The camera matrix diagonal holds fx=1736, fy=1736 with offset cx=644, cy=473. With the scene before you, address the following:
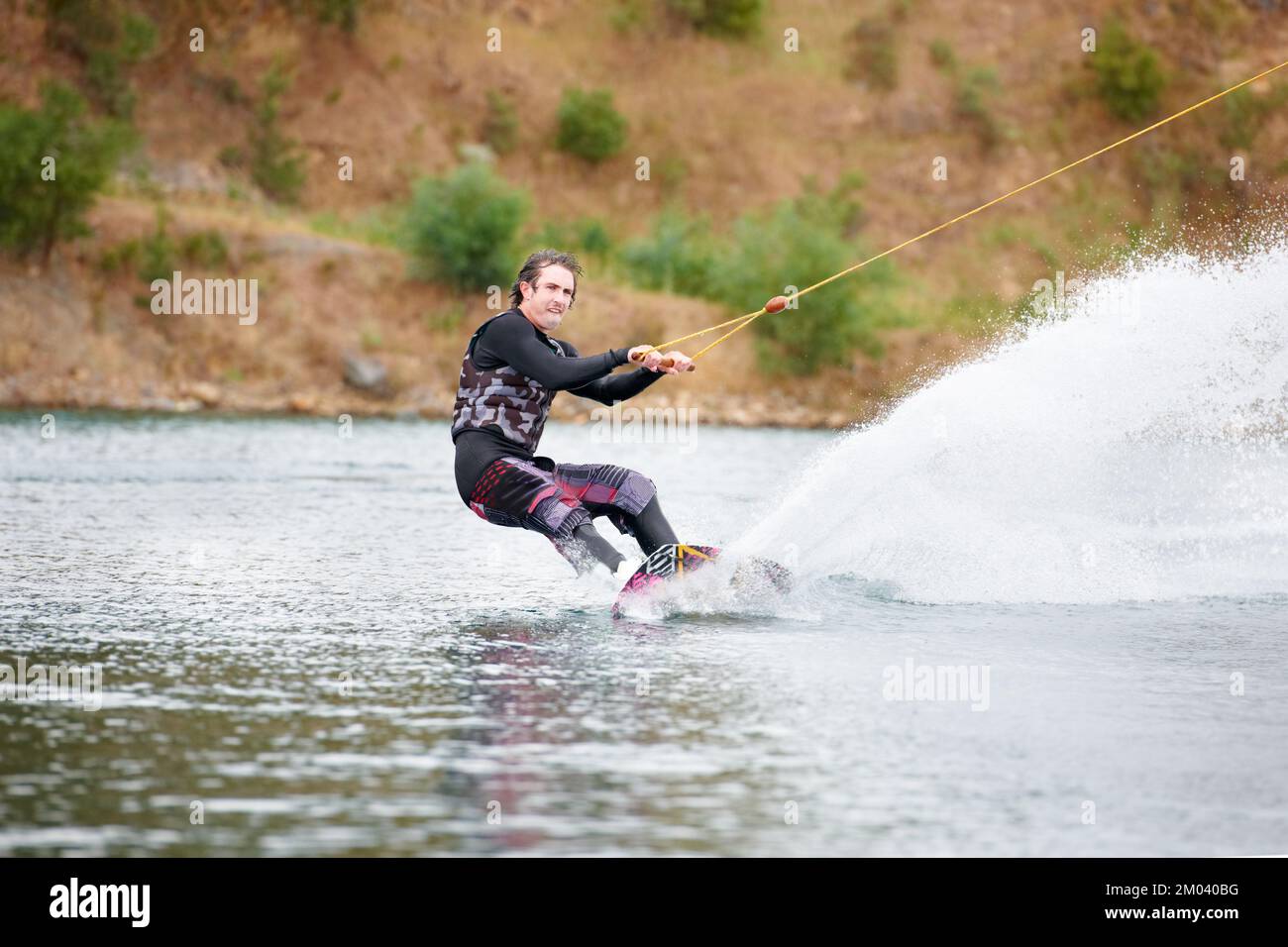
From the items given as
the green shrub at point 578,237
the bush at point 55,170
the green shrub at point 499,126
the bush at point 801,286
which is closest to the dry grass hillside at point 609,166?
the green shrub at point 499,126

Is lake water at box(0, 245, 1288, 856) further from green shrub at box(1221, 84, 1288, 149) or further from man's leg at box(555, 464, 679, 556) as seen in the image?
green shrub at box(1221, 84, 1288, 149)

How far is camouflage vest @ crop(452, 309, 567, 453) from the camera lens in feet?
30.0

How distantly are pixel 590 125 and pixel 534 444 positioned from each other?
48.1 meters

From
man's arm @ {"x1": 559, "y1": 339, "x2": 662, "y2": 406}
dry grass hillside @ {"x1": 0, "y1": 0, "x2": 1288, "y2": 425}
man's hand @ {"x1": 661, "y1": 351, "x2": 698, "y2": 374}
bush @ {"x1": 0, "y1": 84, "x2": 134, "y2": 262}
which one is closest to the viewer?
man's hand @ {"x1": 661, "y1": 351, "x2": 698, "y2": 374}

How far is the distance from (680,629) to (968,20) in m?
60.3

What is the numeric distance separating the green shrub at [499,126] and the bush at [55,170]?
18858 mm

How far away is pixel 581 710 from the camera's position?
6.42 meters

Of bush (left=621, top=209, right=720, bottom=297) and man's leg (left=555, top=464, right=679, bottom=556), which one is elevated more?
bush (left=621, top=209, right=720, bottom=297)

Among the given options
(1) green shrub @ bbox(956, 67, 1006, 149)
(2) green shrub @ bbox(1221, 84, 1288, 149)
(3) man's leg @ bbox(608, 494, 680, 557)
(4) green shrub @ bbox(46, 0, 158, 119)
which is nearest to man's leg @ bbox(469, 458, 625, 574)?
(3) man's leg @ bbox(608, 494, 680, 557)

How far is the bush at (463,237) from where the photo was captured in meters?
41.5

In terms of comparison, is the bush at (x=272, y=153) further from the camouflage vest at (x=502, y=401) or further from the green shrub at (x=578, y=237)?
the camouflage vest at (x=502, y=401)

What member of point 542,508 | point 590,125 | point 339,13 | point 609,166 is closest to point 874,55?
point 609,166

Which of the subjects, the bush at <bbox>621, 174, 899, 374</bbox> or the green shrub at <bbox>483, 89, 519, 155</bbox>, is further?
the green shrub at <bbox>483, 89, 519, 155</bbox>

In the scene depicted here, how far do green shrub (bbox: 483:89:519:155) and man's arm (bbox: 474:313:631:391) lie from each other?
1900 inches
